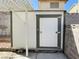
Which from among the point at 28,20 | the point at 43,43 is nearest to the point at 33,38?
the point at 43,43

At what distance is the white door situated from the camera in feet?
22.8

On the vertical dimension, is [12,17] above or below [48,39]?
above

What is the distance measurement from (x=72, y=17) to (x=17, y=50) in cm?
356

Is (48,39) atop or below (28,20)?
below

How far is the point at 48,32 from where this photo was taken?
276 inches

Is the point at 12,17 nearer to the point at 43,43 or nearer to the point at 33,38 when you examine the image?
the point at 33,38

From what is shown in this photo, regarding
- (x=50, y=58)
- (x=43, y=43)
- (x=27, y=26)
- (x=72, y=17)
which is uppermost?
(x=72, y=17)

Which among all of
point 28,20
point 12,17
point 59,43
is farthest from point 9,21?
point 59,43

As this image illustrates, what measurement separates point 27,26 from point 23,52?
1.43m

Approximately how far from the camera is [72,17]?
22.4 feet

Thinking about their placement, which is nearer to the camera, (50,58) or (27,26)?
(50,58)

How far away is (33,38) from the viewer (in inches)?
277

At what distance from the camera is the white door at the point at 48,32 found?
6.96m

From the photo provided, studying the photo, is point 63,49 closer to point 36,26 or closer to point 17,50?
point 36,26
